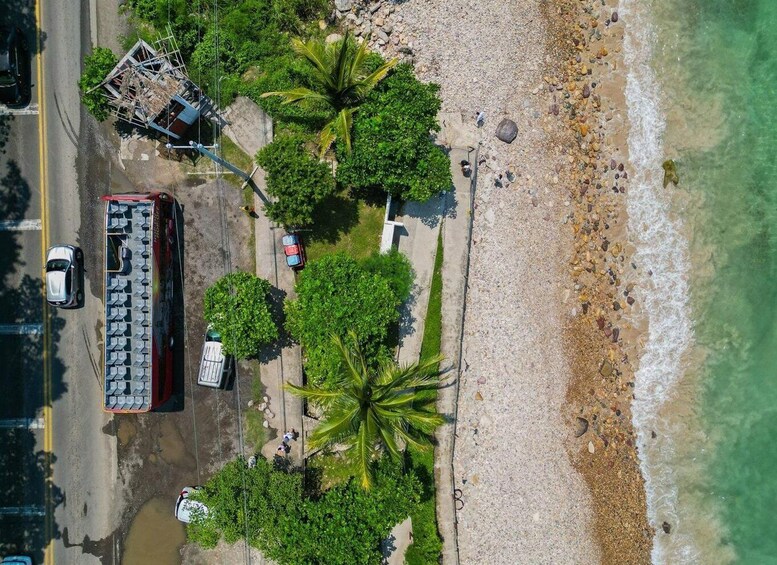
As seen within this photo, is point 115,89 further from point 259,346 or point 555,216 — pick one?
Answer: point 555,216

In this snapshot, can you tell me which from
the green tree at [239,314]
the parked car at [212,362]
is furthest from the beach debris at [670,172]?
the parked car at [212,362]

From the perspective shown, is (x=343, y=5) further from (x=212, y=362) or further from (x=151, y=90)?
(x=212, y=362)

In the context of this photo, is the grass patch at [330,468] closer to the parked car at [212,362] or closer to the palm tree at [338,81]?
the parked car at [212,362]

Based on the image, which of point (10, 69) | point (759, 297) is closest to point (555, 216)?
point (759, 297)

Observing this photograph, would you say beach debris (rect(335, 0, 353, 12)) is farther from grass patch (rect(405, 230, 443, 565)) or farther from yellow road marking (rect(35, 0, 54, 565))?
yellow road marking (rect(35, 0, 54, 565))

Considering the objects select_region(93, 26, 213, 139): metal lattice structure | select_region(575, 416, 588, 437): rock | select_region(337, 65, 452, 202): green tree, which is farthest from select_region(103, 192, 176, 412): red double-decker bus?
select_region(575, 416, 588, 437): rock

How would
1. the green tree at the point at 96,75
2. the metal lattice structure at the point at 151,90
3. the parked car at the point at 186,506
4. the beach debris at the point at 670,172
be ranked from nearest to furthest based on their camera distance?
1. the metal lattice structure at the point at 151,90
2. the green tree at the point at 96,75
3. the parked car at the point at 186,506
4. the beach debris at the point at 670,172

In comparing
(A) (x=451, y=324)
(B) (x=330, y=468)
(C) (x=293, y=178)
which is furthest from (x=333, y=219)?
(B) (x=330, y=468)
